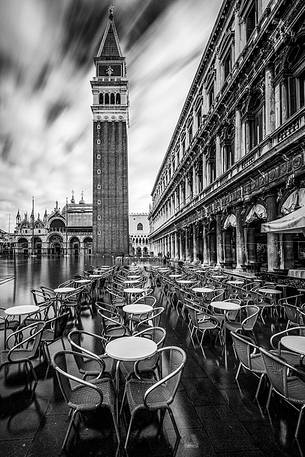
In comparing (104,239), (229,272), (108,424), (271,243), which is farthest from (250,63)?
(104,239)

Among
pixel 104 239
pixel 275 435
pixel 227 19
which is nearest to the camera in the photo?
Result: pixel 275 435

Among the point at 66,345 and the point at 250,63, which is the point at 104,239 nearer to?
the point at 250,63

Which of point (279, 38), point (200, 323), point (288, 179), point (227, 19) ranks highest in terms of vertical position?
point (227, 19)

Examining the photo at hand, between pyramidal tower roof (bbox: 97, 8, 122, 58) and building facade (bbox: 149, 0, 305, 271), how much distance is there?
46.6m

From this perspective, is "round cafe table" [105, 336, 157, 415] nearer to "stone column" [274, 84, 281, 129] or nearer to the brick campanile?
"stone column" [274, 84, 281, 129]

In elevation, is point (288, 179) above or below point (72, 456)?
above

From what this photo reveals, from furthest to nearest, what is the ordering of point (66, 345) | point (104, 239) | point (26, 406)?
point (104, 239), point (66, 345), point (26, 406)

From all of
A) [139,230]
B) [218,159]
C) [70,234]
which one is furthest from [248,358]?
A: [70,234]

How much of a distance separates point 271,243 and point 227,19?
44.3 ft

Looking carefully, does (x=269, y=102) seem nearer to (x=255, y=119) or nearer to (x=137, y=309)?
(x=255, y=119)

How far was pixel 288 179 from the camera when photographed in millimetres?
8781

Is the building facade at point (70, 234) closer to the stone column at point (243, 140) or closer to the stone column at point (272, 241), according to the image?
the stone column at point (243, 140)

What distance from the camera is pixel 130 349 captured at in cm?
317

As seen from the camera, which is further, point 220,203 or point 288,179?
point 220,203
